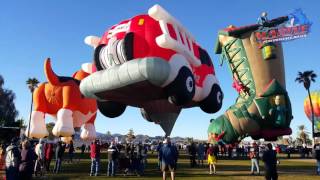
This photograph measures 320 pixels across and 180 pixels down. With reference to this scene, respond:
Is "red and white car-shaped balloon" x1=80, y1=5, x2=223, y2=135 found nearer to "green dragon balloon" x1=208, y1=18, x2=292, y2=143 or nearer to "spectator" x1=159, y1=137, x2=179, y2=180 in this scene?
"spectator" x1=159, y1=137, x2=179, y2=180

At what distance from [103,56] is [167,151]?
9721mm

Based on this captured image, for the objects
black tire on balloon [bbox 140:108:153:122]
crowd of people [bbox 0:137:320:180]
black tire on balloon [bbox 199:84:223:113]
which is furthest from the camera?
black tire on balloon [bbox 140:108:153:122]

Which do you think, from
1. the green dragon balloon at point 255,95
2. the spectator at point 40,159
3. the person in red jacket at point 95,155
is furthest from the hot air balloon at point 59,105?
the green dragon balloon at point 255,95

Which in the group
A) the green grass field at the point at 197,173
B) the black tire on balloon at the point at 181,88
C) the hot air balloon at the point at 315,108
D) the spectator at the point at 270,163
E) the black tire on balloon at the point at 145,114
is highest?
the hot air balloon at the point at 315,108

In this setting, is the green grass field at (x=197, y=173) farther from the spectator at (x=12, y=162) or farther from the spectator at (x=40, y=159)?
the spectator at (x=12, y=162)

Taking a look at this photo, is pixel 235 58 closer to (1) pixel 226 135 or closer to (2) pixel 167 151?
(1) pixel 226 135

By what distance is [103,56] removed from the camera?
22062 mm

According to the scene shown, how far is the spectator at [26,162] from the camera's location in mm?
10859

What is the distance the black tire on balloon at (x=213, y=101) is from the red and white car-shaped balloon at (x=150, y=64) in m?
0.06

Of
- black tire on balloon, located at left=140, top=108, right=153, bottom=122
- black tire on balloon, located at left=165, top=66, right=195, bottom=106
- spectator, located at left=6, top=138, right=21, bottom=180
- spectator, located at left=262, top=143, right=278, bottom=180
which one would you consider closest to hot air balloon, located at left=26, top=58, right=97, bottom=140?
black tire on balloon, located at left=140, top=108, right=153, bottom=122

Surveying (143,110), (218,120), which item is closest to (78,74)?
(143,110)

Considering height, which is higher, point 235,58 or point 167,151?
point 235,58

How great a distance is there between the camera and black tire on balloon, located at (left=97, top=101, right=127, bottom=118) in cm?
2602

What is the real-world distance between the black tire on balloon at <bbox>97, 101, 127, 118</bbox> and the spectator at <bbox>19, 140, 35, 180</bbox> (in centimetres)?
1486
